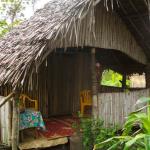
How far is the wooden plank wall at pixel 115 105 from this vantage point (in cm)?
803

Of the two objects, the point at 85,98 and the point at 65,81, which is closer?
the point at 85,98

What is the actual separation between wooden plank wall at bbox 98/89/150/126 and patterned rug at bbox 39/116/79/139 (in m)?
0.93

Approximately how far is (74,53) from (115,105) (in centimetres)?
285

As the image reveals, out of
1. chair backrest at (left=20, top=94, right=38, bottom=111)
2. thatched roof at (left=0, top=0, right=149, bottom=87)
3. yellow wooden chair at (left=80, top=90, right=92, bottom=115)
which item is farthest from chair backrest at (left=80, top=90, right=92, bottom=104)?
thatched roof at (left=0, top=0, right=149, bottom=87)

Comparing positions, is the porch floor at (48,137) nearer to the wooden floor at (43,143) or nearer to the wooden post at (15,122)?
the wooden floor at (43,143)

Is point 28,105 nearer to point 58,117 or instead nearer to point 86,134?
point 58,117

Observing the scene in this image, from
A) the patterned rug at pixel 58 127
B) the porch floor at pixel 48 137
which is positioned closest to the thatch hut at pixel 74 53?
the porch floor at pixel 48 137

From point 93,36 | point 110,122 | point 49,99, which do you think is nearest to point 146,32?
point 93,36

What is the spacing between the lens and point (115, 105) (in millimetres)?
8430

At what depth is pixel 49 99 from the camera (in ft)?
33.6

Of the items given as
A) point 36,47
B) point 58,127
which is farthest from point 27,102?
point 36,47

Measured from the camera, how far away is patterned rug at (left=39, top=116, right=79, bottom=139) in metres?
7.60

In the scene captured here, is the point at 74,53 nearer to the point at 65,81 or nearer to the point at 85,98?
the point at 65,81

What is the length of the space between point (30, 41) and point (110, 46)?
2600mm
